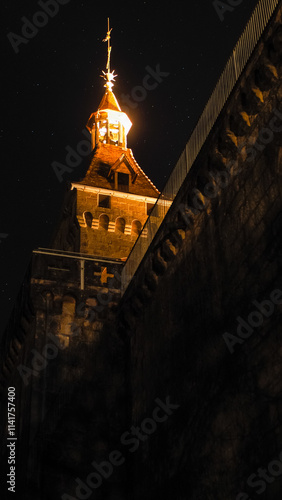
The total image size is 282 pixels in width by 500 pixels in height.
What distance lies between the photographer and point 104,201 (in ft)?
91.7

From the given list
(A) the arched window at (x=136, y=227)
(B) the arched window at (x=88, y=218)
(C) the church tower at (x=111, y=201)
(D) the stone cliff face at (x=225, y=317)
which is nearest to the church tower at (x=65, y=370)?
(D) the stone cliff face at (x=225, y=317)

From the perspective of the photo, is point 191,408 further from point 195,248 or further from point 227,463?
point 195,248

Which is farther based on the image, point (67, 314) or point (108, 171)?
point (108, 171)

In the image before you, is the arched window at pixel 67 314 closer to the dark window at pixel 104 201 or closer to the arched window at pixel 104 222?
the arched window at pixel 104 222

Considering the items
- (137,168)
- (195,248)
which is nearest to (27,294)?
(195,248)

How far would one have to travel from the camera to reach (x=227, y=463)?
11883mm

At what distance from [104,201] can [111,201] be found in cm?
34

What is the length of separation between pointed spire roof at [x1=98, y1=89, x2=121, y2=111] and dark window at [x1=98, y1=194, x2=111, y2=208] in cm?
786

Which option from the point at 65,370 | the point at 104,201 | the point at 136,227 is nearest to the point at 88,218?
the point at 104,201

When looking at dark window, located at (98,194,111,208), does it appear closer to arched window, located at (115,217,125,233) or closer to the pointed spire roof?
arched window, located at (115,217,125,233)

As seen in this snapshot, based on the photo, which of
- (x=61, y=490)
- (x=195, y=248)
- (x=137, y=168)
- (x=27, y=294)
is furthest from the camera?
(x=137, y=168)

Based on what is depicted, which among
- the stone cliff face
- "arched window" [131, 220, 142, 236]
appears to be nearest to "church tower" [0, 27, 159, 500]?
the stone cliff face

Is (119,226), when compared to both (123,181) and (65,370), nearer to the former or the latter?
(123,181)

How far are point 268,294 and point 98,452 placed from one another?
843 centimetres
